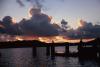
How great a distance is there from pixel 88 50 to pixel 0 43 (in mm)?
49874

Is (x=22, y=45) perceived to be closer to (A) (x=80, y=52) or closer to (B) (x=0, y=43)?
(B) (x=0, y=43)

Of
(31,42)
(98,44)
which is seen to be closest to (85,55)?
(98,44)

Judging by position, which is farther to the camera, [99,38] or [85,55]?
[85,55]

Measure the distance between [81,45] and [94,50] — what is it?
10.6 metres

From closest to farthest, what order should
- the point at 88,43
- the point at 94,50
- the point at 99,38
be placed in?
the point at 99,38
the point at 94,50
the point at 88,43

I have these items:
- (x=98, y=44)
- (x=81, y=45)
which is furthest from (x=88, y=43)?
(x=98, y=44)

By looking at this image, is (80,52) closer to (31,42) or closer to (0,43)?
(31,42)

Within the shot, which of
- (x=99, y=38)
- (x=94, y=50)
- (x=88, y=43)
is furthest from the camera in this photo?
(x=88, y=43)

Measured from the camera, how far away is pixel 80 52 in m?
187

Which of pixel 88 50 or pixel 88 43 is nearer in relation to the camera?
pixel 88 50

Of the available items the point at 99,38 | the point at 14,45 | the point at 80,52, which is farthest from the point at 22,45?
the point at 99,38

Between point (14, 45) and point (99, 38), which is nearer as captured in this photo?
point (99, 38)

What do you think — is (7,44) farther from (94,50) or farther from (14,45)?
(94,50)

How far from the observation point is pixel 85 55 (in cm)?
18300
